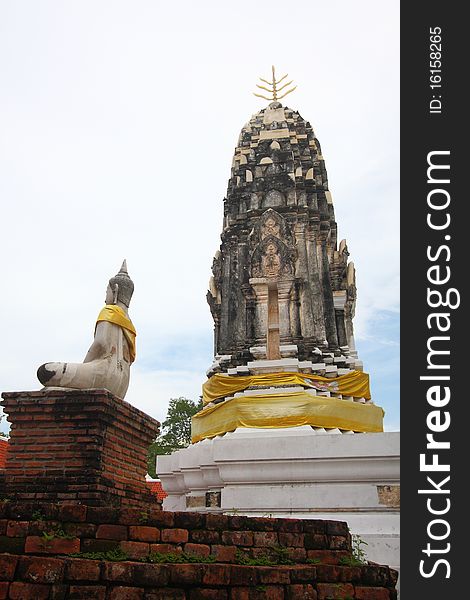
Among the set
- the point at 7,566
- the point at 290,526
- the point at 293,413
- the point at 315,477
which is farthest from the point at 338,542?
the point at 293,413

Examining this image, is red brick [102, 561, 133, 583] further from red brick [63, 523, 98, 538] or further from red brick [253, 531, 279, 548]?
red brick [253, 531, 279, 548]

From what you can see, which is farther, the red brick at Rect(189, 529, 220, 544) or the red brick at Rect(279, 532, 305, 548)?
the red brick at Rect(279, 532, 305, 548)

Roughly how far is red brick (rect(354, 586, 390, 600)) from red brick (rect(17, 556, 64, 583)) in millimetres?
2615

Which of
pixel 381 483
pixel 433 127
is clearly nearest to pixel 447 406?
pixel 433 127

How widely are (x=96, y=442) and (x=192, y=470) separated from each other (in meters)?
6.26

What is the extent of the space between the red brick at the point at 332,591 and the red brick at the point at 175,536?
3.88 feet

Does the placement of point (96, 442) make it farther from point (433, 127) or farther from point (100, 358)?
point (433, 127)

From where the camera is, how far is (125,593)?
151 inches

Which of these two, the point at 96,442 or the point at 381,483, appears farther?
the point at 381,483

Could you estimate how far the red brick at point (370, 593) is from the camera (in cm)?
502

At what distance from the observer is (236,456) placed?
10258 mm

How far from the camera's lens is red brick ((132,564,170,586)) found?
12.9ft

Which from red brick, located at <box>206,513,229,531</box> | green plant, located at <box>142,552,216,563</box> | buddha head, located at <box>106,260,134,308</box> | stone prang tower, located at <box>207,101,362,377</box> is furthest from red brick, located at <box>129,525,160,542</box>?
stone prang tower, located at <box>207,101,362,377</box>

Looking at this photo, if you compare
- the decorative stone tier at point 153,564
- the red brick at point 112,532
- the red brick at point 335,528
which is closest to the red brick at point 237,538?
the decorative stone tier at point 153,564
